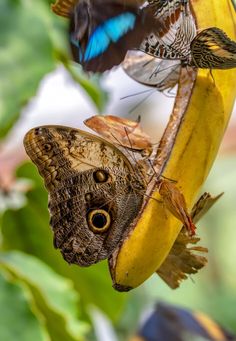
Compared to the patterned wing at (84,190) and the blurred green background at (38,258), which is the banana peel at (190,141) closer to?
the patterned wing at (84,190)

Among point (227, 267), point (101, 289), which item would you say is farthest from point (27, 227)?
point (227, 267)

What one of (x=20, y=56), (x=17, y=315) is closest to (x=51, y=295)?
(x=17, y=315)

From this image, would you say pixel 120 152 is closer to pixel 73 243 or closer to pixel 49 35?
pixel 73 243

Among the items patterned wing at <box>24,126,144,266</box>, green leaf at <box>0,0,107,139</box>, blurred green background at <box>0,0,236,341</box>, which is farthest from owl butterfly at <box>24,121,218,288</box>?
green leaf at <box>0,0,107,139</box>

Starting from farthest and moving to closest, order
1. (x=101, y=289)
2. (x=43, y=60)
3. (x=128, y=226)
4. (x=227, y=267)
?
(x=227, y=267)
(x=101, y=289)
(x=43, y=60)
(x=128, y=226)

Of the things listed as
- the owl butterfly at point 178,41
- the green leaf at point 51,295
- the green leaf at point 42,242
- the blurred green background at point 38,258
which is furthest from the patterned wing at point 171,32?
the green leaf at point 42,242
